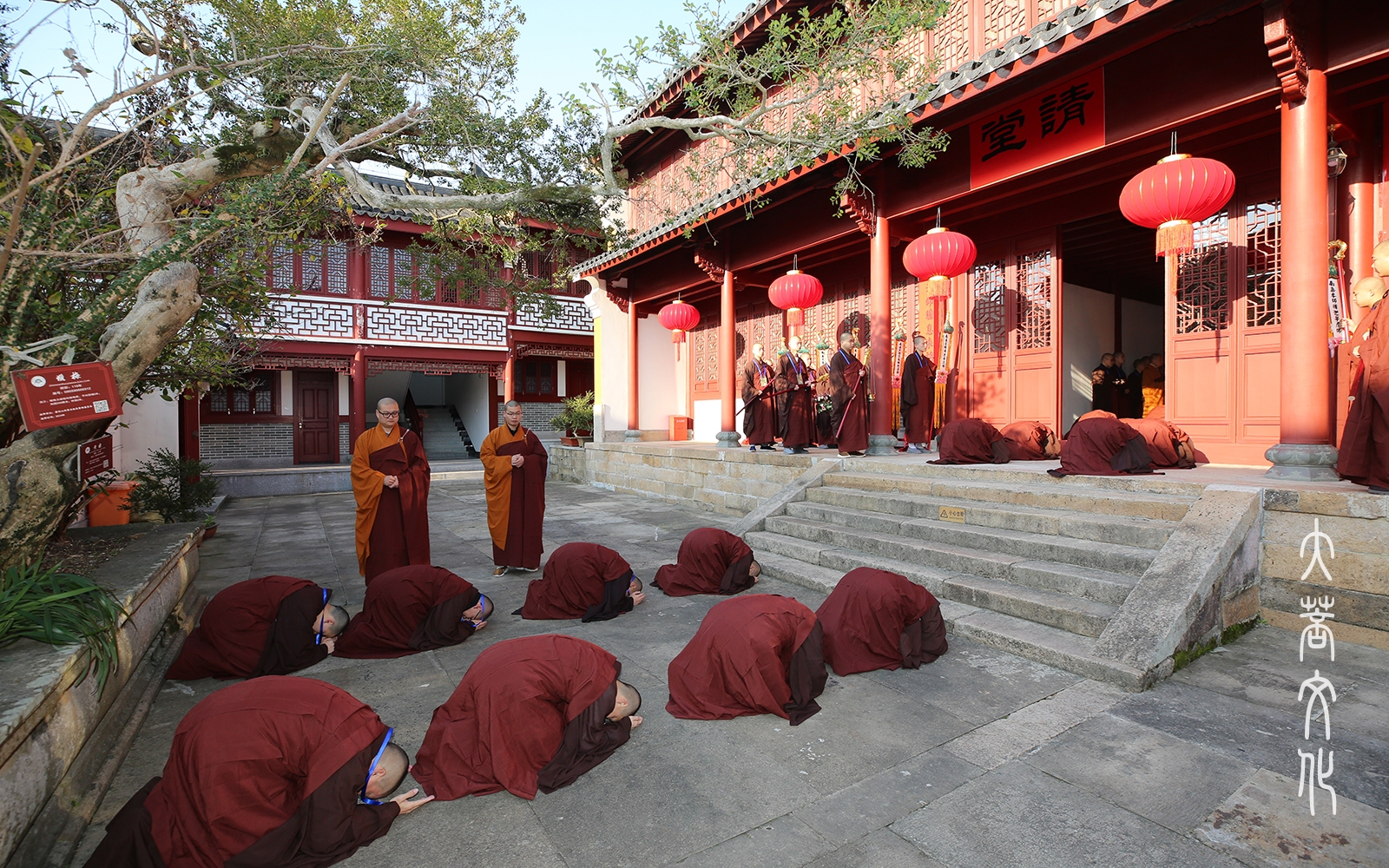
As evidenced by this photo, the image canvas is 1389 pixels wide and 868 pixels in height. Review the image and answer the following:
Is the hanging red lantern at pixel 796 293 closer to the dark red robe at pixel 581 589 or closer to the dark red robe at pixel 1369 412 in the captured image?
the dark red robe at pixel 581 589

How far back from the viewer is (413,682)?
10.9 ft

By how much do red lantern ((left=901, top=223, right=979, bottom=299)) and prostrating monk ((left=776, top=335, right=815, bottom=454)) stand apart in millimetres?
2061

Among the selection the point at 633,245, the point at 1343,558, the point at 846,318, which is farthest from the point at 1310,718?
the point at 633,245

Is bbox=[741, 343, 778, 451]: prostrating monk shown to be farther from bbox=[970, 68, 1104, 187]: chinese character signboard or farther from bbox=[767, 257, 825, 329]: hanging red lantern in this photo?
bbox=[970, 68, 1104, 187]: chinese character signboard

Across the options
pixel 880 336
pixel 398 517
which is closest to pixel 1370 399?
pixel 880 336

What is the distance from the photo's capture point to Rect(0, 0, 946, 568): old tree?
326 centimetres

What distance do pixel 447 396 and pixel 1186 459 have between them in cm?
1900

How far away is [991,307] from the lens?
7.95 meters

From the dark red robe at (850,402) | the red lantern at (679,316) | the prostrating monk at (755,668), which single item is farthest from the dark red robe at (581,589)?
the red lantern at (679,316)

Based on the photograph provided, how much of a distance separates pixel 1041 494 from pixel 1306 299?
80.7 inches

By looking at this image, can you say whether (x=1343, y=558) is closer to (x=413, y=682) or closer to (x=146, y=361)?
(x=413, y=682)

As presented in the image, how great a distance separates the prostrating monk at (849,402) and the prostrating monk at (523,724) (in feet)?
17.9

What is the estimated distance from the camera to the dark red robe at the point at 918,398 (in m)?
8.24

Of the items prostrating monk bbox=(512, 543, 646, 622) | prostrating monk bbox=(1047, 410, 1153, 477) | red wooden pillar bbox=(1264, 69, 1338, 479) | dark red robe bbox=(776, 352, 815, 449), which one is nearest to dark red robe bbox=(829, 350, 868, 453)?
dark red robe bbox=(776, 352, 815, 449)
